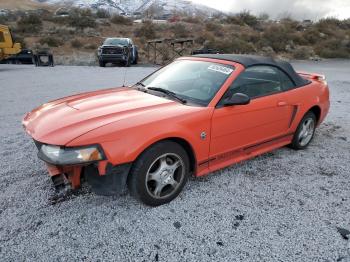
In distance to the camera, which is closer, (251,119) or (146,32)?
(251,119)

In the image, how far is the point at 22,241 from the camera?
2479 millimetres

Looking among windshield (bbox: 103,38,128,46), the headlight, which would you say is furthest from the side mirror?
windshield (bbox: 103,38,128,46)

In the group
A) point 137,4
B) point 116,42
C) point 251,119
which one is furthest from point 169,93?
point 137,4

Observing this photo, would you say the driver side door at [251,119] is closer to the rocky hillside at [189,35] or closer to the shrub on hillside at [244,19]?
the rocky hillside at [189,35]

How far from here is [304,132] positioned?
4.51 m

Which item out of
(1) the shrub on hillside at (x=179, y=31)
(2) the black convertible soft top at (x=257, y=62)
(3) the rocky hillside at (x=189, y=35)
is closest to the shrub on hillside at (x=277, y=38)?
(3) the rocky hillside at (x=189, y=35)

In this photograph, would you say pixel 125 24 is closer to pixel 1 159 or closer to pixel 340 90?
pixel 340 90

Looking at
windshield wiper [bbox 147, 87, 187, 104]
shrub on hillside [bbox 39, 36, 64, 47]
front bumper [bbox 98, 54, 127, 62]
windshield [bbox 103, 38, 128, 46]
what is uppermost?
windshield wiper [bbox 147, 87, 187, 104]

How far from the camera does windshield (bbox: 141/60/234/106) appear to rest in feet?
11.1

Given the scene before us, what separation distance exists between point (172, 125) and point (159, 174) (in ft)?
1.58

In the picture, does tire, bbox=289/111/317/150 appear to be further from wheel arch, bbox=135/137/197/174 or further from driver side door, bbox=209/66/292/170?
wheel arch, bbox=135/137/197/174

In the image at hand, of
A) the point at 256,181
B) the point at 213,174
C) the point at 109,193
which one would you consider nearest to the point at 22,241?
the point at 109,193

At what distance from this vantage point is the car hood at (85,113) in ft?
8.73

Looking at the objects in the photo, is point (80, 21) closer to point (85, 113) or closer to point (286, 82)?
point (286, 82)
